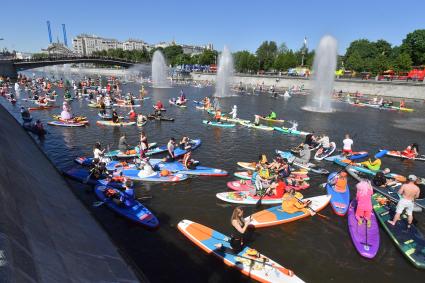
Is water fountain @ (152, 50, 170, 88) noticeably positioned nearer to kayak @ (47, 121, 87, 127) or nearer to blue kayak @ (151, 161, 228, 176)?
kayak @ (47, 121, 87, 127)

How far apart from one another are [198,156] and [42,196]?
1376 centimetres

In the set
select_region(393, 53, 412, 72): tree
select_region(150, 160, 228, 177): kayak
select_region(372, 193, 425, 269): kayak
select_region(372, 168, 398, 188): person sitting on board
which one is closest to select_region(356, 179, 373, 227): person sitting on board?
select_region(372, 193, 425, 269): kayak

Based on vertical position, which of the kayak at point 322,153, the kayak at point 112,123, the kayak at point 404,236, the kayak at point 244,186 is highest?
the kayak at point 112,123

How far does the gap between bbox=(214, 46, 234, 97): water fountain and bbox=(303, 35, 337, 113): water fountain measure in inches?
863

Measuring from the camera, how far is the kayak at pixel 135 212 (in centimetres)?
1329

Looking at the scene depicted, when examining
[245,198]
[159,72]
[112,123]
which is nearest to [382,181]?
[245,198]

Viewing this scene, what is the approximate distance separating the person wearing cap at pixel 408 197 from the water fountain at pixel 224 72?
55.4 metres

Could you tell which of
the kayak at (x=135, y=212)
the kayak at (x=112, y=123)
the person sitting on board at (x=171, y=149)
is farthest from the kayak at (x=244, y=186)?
the kayak at (x=112, y=123)

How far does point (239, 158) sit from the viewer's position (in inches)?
900

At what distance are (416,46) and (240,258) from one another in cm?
11058

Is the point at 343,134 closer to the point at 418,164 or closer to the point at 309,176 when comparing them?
the point at 418,164

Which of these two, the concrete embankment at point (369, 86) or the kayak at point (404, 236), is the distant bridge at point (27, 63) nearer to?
the concrete embankment at point (369, 86)

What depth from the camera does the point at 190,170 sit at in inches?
765

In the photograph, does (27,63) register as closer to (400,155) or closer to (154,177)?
(154,177)
